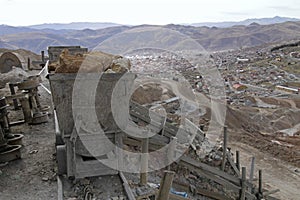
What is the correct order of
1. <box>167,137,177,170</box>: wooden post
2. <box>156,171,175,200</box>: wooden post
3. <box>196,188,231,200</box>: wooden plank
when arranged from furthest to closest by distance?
<box>196,188,231,200</box>: wooden plank
<box>167,137,177,170</box>: wooden post
<box>156,171,175,200</box>: wooden post

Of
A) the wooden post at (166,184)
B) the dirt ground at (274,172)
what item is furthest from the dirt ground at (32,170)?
the dirt ground at (274,172)

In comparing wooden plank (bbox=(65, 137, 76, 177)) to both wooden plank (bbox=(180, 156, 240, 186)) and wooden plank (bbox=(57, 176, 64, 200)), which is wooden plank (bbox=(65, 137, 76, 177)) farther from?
wooden plank (bbox=(180, 156, 240, 186))

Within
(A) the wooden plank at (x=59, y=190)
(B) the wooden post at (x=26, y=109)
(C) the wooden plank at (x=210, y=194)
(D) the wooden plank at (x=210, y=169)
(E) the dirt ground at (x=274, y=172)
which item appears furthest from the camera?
(E) the dirt ground at (x=274, y=172)

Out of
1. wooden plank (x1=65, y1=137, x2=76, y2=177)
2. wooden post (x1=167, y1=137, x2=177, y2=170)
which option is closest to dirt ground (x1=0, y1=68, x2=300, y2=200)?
wooden plank (x1=65, y1=137, x2=76, y2=177)

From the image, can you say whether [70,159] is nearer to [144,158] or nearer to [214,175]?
[144,158]

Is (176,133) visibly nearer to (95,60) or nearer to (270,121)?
(95,60)

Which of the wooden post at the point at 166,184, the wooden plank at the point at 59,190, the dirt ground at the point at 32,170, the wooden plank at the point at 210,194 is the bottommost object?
the wooden plank at the point at 210,194

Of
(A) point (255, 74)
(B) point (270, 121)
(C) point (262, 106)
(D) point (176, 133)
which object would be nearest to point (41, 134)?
(D) point (176, 133)

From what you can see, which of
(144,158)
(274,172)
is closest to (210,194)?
(144,158)

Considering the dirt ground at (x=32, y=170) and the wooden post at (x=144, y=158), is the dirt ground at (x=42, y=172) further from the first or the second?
the wooden post at (x=144, y=158)

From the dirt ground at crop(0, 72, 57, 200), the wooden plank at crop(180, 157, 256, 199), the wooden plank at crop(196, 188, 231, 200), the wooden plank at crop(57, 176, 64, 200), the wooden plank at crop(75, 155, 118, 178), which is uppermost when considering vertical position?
the wooden plank at crop(75, 155, 118, 178)

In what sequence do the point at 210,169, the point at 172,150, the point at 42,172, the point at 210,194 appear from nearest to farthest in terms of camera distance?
the point at 42,172 → the point at 172,150 → the point at 210,169 → the point at 210,194
